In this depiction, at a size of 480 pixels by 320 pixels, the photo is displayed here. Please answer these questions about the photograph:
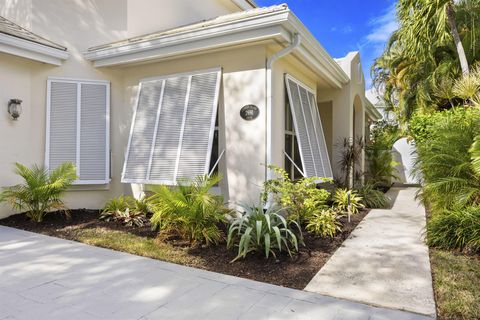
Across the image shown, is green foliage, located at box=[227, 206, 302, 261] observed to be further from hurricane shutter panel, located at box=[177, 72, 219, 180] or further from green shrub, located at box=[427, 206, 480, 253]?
green shrub, located at box=[427, 206, 480, 253]

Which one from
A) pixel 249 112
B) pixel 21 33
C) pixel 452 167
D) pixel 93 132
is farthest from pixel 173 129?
pixel 452 167

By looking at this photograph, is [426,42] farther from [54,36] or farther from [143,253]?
[54,36]

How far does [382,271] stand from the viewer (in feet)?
14.8

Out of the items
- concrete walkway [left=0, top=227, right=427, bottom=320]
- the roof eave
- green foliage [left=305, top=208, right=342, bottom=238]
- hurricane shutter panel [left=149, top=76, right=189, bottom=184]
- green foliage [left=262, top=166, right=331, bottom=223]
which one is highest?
the roof eave

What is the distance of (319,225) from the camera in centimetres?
613

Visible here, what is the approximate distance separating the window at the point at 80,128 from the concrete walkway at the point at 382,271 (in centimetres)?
583

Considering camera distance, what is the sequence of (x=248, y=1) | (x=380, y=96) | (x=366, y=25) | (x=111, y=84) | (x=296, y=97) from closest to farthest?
(x=296, y=97) → (x=111, y=84) → (x=248, y=1) → (x=366, y=25) → (x=380, y=96)

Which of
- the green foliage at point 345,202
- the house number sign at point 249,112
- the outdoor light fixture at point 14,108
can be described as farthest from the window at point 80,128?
the green foliage at point 345,202

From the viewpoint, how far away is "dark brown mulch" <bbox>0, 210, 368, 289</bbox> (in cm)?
438

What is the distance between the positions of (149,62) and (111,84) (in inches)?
51.3

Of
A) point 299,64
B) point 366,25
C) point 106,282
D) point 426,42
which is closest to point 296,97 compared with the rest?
point 299,64

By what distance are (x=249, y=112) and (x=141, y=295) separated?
423 cm

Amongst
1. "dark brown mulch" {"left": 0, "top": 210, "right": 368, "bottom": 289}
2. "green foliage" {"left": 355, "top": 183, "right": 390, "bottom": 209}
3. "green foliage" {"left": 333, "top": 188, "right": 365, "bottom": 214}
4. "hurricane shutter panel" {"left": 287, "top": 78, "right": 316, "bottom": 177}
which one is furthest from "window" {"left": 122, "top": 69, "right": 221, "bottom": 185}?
"green foliage" {"left": 355, "top": 183, "right": 390, "bottom": 209}

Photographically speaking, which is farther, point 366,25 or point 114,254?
point 366,25
